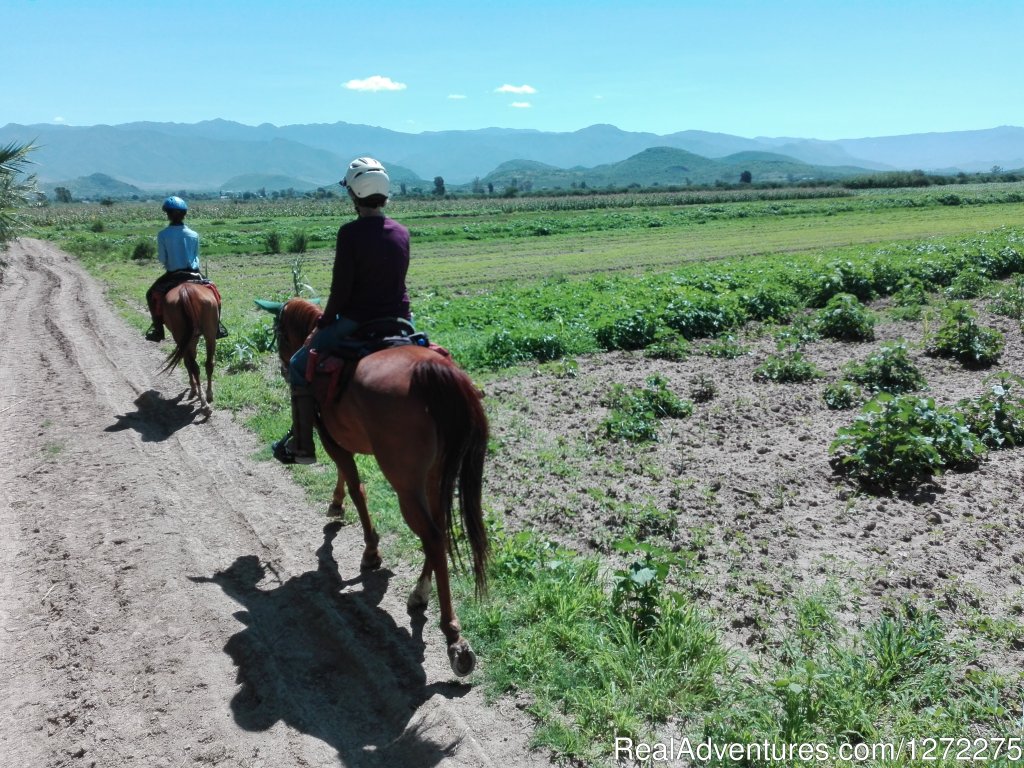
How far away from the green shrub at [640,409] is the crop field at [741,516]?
41 millimetres

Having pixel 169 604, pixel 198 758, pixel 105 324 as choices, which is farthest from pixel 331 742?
pixel 105 324

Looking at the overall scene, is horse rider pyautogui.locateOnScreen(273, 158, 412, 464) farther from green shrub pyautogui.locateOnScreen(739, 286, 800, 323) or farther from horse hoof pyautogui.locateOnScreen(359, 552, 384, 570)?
green shrub pyautogui.locateOnScreen(739, 286, 800, 323)

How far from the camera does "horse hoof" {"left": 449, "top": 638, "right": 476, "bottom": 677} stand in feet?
13.9

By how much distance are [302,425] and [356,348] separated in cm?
116

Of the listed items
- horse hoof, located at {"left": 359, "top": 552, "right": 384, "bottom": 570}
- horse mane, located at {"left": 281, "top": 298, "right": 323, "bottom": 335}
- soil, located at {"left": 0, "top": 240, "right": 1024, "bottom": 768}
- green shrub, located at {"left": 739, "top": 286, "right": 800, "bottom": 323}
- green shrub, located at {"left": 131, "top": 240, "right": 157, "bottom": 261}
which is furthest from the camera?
green shrub, located at {"left": 131, "top": 240, "right": 157, "bottom": 261}

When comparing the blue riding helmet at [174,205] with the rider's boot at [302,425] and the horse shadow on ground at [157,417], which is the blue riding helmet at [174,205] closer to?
the horse shadow on ground at [157,417]

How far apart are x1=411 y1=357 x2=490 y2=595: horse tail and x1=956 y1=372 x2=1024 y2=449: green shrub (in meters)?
6.63

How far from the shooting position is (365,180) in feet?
16.5

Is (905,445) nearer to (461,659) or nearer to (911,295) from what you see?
(461,659)

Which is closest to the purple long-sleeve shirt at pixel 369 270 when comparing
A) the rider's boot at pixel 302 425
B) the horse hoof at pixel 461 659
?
the rider's boot at pixel 302 425

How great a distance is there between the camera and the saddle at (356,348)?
517 centimetres

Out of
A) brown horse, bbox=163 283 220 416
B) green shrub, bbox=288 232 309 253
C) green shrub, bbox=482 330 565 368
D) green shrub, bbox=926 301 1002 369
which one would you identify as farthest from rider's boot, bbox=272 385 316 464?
green shrub, bbox=288 232 309 253

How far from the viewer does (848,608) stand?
16.0 ft

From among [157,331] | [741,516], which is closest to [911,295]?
[741,516]
